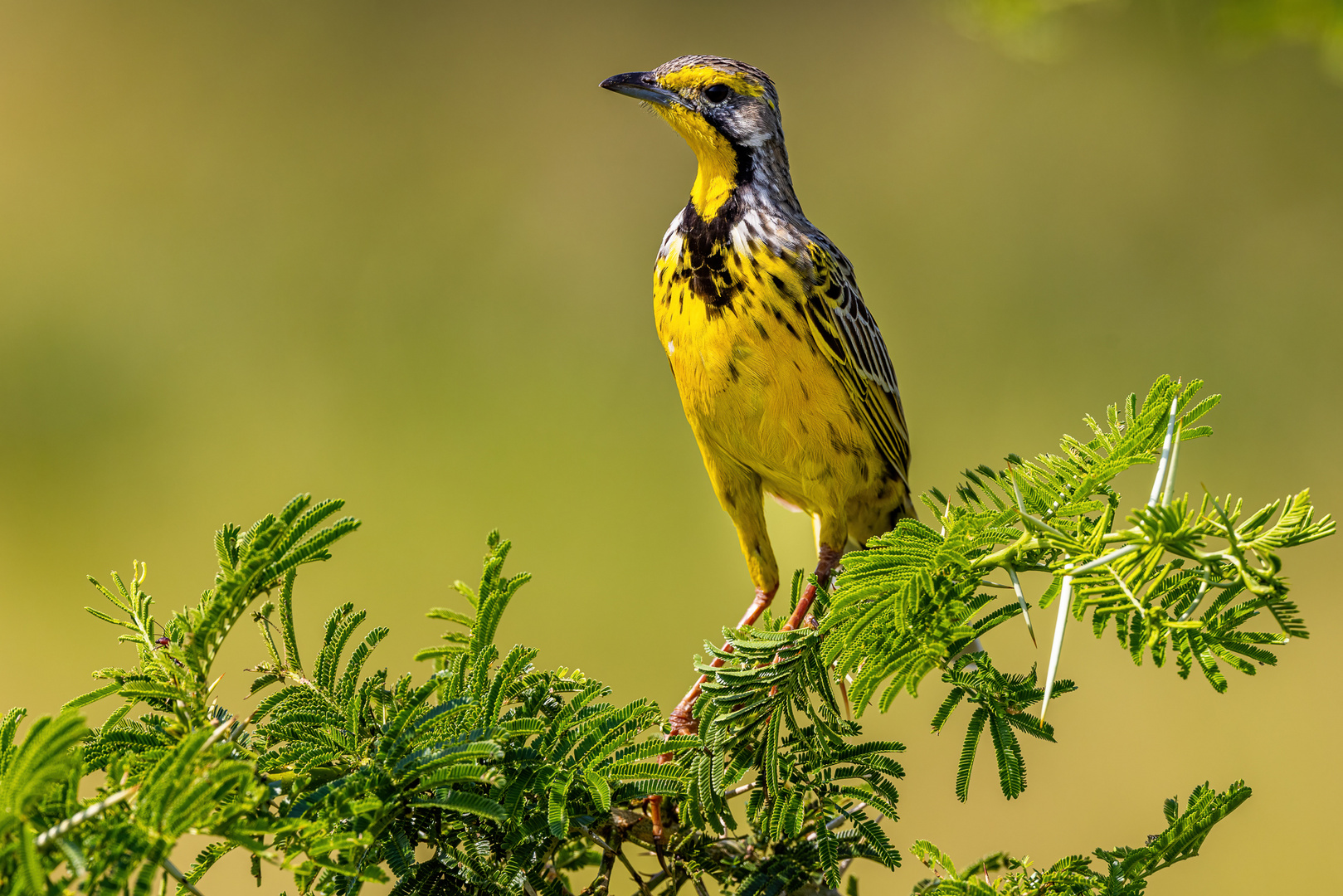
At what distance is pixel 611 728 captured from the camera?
0.78 meters

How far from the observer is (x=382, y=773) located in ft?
2.25

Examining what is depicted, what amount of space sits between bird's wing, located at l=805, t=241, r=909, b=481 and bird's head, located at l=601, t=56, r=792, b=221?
19 cm

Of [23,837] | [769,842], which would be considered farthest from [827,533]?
[23,837]

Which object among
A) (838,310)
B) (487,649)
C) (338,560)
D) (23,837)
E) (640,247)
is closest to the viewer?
(23,837)

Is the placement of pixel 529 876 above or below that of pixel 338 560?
below

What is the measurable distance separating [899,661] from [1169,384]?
332 millimetres

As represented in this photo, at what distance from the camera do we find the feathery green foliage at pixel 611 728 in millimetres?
596

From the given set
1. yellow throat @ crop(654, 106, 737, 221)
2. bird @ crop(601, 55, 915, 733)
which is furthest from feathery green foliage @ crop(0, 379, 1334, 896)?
yellow throat @ crop(654, 106, 737, 221)

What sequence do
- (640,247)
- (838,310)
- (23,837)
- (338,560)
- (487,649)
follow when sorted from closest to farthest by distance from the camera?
(23,837)
(487,649)
(838,310)
(338,560)
(640,247)

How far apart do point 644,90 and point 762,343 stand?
50 cm

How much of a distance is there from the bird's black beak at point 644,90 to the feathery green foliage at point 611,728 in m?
0.94

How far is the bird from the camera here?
1429mm

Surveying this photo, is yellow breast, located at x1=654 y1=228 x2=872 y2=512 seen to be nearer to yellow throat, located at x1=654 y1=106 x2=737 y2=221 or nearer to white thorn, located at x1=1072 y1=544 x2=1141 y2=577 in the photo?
yellow throat, located at x1=654 y1=106 x2=737 y2=221

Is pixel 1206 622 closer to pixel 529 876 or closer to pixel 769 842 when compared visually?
pixel 769 842
